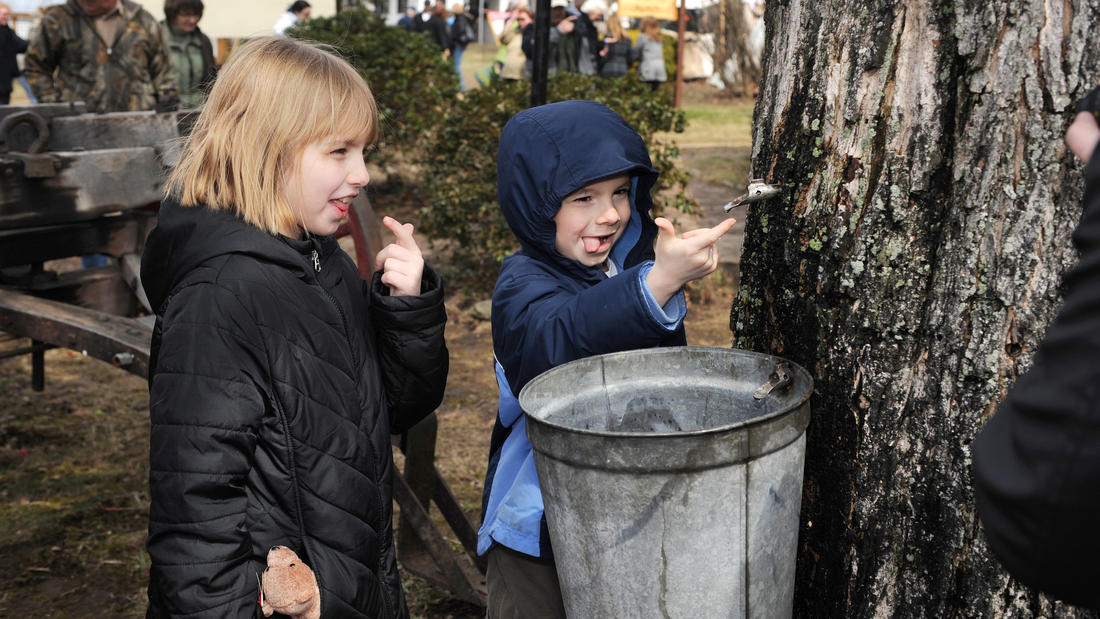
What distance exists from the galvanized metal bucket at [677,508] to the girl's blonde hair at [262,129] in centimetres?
70

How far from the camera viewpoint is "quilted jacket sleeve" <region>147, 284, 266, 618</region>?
1.64 metres

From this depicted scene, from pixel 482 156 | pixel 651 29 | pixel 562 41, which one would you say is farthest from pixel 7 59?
pixel 651 29

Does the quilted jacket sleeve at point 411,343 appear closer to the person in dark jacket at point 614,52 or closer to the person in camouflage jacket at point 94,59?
the person in camouflage jacket at point 94,59

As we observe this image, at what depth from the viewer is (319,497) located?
1.80m

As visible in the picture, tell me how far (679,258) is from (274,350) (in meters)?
0.74

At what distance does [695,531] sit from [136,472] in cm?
367

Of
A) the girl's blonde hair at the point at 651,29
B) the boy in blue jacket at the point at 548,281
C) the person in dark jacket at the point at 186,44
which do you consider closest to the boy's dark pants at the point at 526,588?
the boy in blue jacket at the point at 548,281

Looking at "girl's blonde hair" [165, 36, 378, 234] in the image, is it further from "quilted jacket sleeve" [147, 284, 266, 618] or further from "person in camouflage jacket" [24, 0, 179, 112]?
"person in camouflage jacket" [24, 0, 179, 112]

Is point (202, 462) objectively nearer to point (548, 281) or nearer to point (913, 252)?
point (548, 281)

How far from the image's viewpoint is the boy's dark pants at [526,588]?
189cm

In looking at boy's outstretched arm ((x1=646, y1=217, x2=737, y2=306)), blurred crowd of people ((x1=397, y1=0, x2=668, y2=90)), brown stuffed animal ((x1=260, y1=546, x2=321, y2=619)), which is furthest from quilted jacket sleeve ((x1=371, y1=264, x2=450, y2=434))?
blurred crowd of people ((x1=397, y1=0, x2=668, y2=90))

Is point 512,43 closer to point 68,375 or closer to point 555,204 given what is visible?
point 68,375

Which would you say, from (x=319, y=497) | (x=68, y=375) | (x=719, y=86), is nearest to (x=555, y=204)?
(x=319, y=497)

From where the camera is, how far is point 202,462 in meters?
1.64
